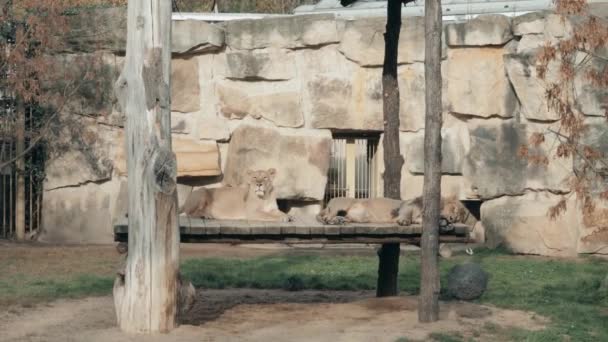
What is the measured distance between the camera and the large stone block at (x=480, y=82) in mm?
16766

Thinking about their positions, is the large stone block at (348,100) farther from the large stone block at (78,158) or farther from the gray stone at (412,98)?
the large stone block at (78,158)

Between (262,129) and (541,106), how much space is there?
173 inches

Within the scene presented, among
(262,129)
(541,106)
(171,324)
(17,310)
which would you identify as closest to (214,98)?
(262,129)

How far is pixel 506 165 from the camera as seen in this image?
16.6 m

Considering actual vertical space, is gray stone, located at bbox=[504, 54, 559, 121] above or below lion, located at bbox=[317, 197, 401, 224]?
above

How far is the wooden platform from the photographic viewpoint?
9914mm

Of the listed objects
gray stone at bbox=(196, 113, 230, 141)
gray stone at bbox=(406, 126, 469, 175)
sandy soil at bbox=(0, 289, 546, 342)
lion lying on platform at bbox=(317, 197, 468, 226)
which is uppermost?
gray stone at bbox=(196, 113, 230, 141)

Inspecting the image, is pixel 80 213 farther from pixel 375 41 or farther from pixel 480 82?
pixel 480 82

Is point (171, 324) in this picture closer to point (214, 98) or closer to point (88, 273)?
point (88, 273)

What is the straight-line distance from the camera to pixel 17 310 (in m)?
10.8

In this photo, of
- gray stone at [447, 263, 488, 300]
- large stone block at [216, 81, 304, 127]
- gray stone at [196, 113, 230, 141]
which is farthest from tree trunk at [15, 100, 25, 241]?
gray stone at [447, 263, 488, 300]

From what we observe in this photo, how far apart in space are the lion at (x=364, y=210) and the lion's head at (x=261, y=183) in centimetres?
114

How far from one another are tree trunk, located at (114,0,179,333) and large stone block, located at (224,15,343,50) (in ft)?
24.8

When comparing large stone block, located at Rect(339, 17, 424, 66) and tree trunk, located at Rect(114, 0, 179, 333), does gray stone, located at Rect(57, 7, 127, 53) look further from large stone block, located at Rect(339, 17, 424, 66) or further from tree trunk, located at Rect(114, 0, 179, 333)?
tree trunk, located at Rect(114, 0, 179, 333)
